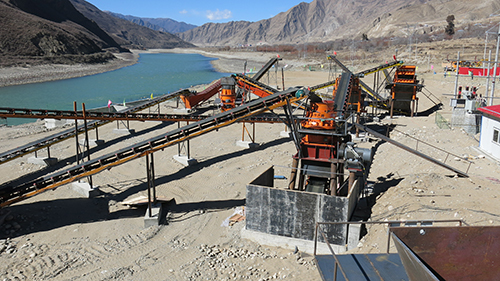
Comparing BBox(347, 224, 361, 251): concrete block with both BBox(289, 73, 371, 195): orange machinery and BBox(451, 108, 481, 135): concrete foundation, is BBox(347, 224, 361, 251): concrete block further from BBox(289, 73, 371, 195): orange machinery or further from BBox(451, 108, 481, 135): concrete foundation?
BBox(451, 108, 481, 135): concrete foundation

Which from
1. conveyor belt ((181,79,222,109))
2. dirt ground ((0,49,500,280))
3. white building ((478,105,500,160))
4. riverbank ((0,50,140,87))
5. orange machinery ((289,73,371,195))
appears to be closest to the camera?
dirt ground ((0,49,500,280))

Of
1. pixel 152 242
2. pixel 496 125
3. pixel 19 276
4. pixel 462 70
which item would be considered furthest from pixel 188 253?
pixel 462 70

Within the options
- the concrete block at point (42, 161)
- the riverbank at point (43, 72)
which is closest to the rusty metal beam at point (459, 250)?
the concrete block at point (42, 161)

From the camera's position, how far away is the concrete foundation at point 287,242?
12.1 meters

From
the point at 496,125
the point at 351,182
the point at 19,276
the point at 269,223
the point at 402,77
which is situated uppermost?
the point at 402,77

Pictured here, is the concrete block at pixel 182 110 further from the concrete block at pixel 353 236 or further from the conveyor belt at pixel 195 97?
the concrete block at pixel 353 236

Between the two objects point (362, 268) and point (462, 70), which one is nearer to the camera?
point (362, 268)

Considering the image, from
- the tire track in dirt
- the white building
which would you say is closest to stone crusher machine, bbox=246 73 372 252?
the tire track in dirt

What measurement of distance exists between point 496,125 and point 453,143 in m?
3.50

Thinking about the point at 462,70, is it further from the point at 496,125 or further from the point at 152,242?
the point at 152,242

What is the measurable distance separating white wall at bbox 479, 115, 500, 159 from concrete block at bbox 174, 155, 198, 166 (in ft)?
49.6

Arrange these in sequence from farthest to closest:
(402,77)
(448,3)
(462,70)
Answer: (448,3) < (462,70) < (402,77)

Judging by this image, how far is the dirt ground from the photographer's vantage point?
1162 centimetres

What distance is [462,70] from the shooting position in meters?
40.8
